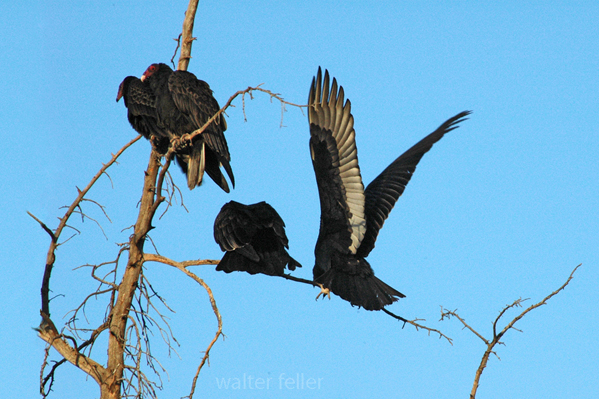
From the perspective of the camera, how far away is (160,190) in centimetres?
371

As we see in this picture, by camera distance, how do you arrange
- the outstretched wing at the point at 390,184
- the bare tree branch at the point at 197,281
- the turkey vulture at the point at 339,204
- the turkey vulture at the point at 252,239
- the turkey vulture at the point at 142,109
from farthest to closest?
the turkey vulture at the point at 142,109 < the outstretched wing at the point at 390,184 < the turkey vulture at the point at 339,204 < the turkey vulture at the point at 252,239 < the bare tree branch at the point at 197,281

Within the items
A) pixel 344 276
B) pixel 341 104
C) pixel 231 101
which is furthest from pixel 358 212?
pixel 231 101

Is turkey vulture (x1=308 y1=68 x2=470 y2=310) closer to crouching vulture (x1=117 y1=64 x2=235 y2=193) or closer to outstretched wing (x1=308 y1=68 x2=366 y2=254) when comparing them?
outstretched wing (x1=308 y1=68 x2=366 y2=254)

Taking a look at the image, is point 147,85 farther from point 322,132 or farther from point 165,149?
point 322,132

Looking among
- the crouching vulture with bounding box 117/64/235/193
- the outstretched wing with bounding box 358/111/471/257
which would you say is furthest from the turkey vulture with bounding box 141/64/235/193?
the outstretched wing with bounding box 358/111/471/257

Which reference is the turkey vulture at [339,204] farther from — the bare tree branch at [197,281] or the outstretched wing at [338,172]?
the bare tree branch at [197,281]

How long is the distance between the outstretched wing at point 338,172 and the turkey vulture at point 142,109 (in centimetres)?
139

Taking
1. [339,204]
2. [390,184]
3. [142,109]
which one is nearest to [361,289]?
[339,204]

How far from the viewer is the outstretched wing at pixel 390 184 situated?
474cm

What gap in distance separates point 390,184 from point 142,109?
2.23 metres

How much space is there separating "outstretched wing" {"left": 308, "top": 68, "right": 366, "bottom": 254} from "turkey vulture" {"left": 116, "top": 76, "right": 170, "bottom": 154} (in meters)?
1.39

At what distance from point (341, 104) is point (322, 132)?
25cm

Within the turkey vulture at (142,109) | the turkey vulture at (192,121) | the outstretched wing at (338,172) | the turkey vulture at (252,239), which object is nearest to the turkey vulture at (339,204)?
the outstretched wing at (338,172)

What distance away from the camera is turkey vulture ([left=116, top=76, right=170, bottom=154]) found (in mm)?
5023
